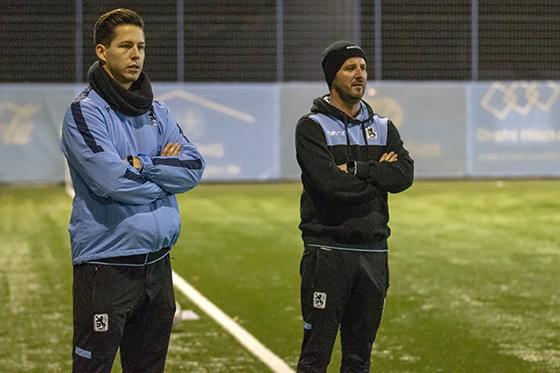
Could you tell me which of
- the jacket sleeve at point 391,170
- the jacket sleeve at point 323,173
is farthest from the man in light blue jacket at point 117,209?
the jacket sleeve at point 391,170

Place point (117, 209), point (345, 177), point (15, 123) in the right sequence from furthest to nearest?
1. point (15, 123)
2. point (345, 177)
3. point (117, 209)

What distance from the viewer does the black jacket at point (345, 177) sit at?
5125 millimetres

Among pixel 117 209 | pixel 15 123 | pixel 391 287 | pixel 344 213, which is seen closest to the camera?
pixel 117 209

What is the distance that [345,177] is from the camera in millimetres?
5062

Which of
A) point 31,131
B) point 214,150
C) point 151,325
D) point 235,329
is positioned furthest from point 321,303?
point 31,131

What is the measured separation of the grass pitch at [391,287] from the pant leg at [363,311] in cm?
142

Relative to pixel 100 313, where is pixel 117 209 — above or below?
above

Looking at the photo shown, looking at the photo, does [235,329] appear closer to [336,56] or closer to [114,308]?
[336,56]

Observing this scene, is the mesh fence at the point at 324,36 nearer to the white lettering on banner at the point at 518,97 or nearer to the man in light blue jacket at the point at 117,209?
the white lettering on banner at the point at 518,97

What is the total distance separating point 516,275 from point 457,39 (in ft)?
43.6

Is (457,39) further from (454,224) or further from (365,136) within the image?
(365,136)

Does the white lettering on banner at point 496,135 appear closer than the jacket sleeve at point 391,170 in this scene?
No

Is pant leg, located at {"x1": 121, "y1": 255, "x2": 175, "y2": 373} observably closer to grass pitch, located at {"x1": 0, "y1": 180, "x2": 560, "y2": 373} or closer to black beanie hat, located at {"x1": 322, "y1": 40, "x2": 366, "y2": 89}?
black beanie hat, located at {"x1": 322, "y1": 40, "x2": 366, "y2": 89}

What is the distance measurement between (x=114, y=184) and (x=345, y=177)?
3.80ft
